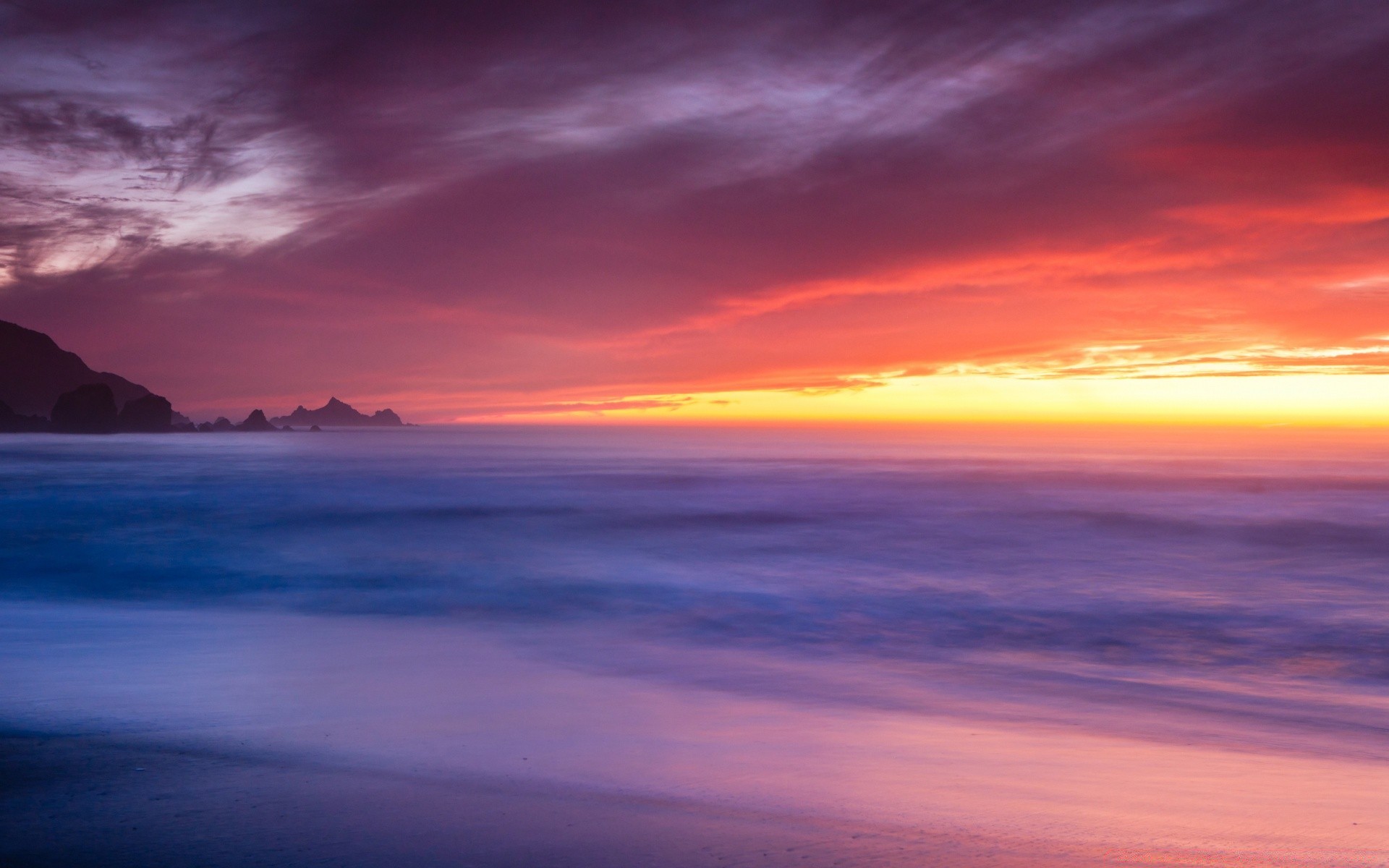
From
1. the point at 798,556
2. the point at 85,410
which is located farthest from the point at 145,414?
the point at 798,556

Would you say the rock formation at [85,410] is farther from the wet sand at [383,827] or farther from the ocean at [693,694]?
the wet sand at [383,827]

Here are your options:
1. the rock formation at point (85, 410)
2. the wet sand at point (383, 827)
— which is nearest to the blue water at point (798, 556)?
the wet sand at point (383, 827)

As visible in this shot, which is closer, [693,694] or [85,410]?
[693,694]

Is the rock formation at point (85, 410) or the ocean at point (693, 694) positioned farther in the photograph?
the rock formation at point (85, 410)

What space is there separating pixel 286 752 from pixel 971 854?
12.2 ft

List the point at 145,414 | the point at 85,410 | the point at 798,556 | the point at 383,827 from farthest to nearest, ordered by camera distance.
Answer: the point at 145,414, the point at 85,410, the point at 798,556, the point at 383,827

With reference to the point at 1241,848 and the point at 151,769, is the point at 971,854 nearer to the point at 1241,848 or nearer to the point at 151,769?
the point at 1241,848

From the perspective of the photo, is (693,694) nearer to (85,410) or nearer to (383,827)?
(383,827)

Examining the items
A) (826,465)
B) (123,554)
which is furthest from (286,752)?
(826,465)

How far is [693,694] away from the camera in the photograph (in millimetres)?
6938

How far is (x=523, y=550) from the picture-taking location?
19.3 m

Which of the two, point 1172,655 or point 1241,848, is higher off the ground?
point 1241,848

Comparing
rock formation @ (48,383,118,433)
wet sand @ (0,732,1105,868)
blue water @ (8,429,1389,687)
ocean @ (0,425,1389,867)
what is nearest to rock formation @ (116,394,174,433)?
rock formation @ (48,383,118,433)

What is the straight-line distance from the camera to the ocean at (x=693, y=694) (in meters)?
3.71
